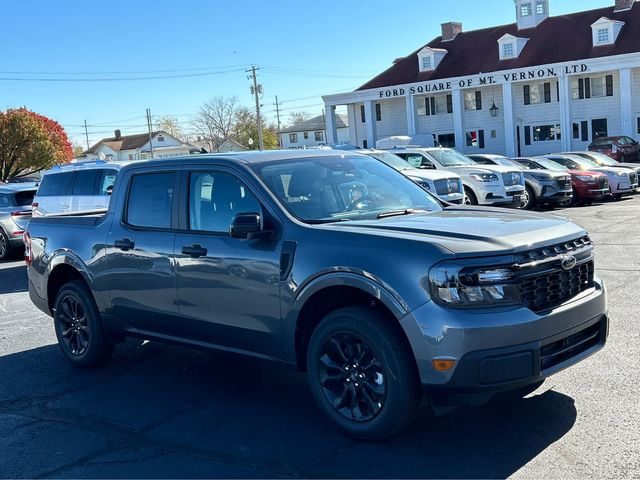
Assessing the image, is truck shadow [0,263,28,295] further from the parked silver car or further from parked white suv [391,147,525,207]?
parked white suv [391,147,525,207]

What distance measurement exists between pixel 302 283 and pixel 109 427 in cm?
179

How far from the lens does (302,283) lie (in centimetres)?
456

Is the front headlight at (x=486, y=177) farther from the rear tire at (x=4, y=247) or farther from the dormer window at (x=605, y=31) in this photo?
the dormer window at (x=605, y=31)

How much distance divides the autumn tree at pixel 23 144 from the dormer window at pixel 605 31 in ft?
121

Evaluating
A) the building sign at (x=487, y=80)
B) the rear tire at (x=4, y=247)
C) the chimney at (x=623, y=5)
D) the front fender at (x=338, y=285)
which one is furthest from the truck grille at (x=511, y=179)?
the chimney at (x=623, y=5)

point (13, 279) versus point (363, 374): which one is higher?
point (363, 374)

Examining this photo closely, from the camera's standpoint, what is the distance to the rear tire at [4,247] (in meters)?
15.1

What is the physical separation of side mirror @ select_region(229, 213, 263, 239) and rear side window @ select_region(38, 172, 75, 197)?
10326 mm

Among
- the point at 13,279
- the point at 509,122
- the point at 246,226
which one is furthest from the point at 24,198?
the point at 509,122

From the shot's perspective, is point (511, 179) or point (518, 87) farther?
point (518, 87)

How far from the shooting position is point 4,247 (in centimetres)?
1520

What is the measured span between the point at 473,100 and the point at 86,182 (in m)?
37.7

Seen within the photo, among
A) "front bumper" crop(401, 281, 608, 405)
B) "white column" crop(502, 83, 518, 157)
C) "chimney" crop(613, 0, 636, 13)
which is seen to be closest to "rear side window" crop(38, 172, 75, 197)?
"front bumper" crop(401, 281, 608, 405)

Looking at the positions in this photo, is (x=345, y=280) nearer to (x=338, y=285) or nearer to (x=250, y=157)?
(x=338, y=285)
